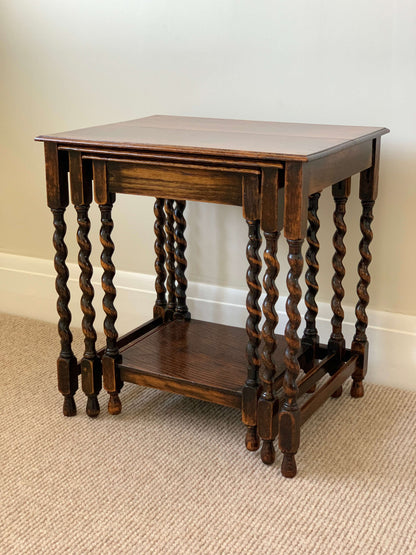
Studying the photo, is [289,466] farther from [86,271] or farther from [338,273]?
[86,271]

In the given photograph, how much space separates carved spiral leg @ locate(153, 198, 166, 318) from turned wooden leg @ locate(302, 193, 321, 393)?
0.43 meters

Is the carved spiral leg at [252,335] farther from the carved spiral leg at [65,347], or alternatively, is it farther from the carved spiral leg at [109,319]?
the carved spiral leg at [65,347]

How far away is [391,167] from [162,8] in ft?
2.65

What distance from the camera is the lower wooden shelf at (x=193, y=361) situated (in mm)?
1764

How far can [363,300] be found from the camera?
6.39 ft

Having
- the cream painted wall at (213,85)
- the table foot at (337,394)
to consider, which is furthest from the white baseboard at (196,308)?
the table foot at (337,394)

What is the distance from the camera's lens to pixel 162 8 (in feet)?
7.14

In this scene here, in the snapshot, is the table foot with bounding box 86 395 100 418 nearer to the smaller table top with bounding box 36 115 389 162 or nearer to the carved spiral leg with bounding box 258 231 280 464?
the carved spiral leg with bounding box 258 231 280 464

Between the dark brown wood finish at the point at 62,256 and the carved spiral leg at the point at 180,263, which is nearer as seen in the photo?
the dark brown wood finish at the point at 62,256

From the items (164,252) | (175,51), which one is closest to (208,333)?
(164,252)

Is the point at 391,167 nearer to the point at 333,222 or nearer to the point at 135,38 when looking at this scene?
the point at 333,222

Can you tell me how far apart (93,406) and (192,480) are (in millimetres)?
391

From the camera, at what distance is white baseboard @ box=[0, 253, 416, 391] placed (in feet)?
6.77

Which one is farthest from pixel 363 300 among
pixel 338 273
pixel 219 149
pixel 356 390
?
pixel 219 149
